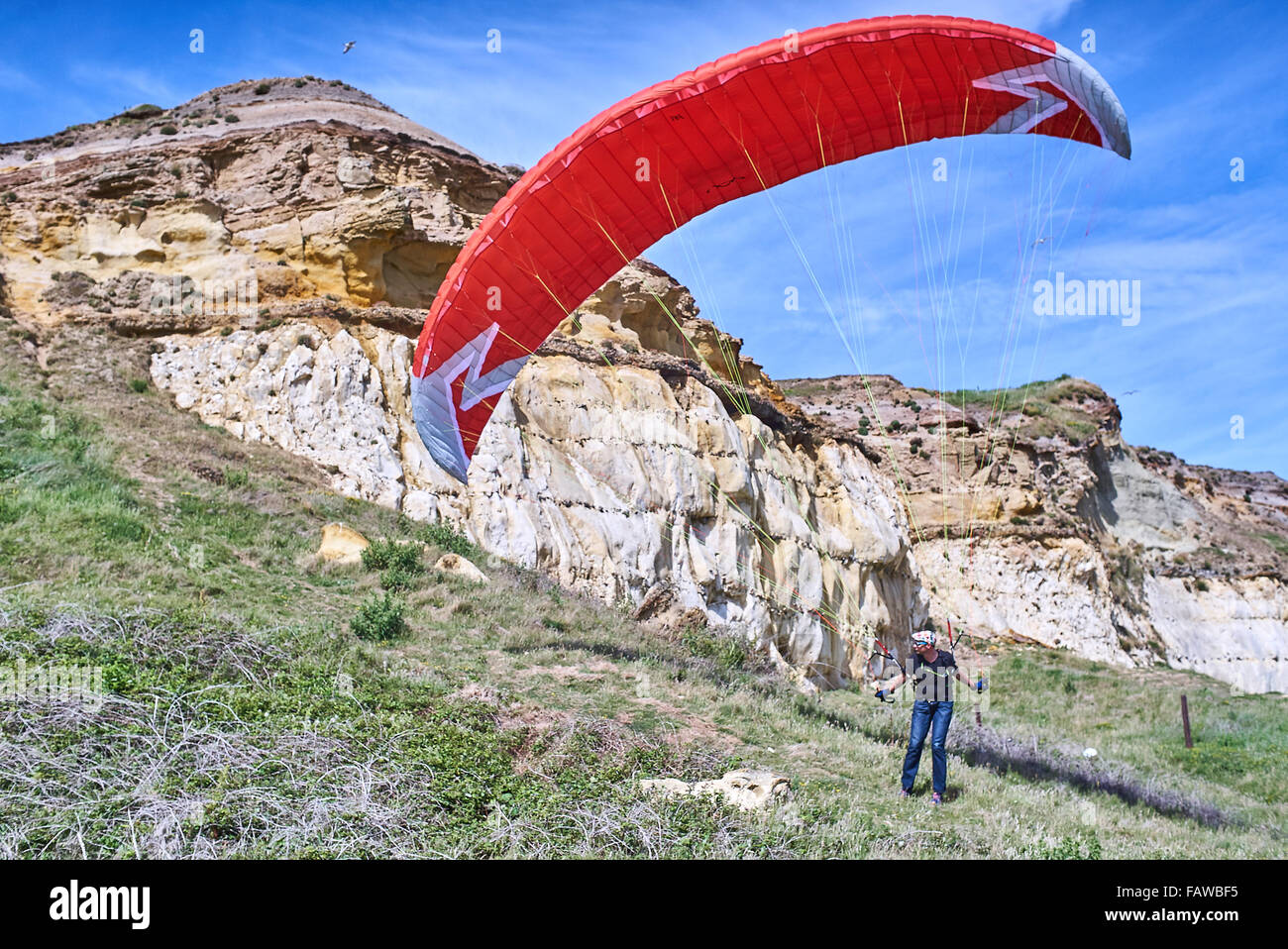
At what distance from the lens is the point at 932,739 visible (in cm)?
661

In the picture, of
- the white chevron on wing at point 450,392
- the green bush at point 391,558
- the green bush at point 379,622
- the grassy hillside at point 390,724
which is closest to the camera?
the grassy hillside at point 390,724

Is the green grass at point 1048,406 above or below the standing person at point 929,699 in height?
above

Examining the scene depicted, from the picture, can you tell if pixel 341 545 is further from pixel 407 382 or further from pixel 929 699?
pixel 929 699

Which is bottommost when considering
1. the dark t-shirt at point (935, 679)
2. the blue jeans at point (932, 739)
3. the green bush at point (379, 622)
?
the blue jeans at point (932, 739)

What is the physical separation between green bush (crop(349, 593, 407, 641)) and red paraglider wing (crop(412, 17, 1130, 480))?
9.90 ft

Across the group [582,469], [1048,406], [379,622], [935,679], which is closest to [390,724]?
[379,622]

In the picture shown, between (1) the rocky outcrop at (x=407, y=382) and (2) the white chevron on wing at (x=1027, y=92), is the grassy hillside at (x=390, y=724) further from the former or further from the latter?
(2) the white chevron on wing at (x=1027, y=92)

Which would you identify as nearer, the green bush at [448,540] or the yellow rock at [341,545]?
the yellow rock at [341,545]

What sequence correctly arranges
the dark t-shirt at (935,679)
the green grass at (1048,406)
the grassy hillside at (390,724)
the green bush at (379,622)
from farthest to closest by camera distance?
the green grass at (1048,406) < the green bush at (379,622) < the dark t-shirt at (935,679) < the grassy hillside at (390,724)

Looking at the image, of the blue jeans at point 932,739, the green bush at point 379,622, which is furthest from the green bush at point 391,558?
the blue jeans at point 932,739

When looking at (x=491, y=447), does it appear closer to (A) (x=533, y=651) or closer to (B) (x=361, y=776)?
(A) (x=533, y=651)

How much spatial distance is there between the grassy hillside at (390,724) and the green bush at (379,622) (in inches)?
4.0

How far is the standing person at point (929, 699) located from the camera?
6652mm

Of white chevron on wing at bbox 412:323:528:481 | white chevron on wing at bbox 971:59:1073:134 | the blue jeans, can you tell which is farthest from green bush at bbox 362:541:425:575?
white chevron on wing at bbox 971:59:1073:134
